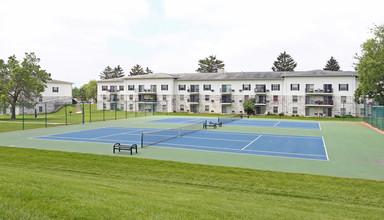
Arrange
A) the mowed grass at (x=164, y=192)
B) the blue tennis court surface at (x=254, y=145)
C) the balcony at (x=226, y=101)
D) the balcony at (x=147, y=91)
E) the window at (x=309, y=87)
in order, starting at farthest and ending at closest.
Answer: the balcony at (x=147, y=91), the balcony at (x=226, y=101), the window at (x=309, y=87), the blue tennis court surface at (x=254, y=145), the mowed grass at (x=164, y=192)

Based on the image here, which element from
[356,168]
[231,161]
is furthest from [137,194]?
[356,168]

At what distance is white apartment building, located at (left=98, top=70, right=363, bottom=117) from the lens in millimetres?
56812

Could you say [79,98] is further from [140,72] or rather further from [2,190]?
[2,190]

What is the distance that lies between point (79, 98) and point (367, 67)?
133035 mm

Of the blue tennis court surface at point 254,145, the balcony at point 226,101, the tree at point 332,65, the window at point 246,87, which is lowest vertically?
the blue tennis court surface at point 254,145

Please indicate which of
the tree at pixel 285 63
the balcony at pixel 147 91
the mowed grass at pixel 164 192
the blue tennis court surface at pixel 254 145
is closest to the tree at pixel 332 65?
the tree at pixel 285 63

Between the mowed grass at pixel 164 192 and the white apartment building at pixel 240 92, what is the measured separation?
3755 cm

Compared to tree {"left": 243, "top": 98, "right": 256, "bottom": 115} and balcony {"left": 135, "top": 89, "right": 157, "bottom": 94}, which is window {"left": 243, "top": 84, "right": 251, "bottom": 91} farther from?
balcony {"left": 135, "top": 89, "right": 157, "bottom": 94}

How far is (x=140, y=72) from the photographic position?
116 m

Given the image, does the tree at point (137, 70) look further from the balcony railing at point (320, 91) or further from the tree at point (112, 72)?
the balcony railing at point (320, 91)

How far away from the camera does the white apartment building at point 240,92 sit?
2237 inches

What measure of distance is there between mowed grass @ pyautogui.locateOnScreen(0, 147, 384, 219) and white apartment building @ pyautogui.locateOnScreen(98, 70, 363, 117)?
123 feet

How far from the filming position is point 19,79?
46.5m

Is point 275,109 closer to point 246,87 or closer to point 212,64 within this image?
point 246,87
